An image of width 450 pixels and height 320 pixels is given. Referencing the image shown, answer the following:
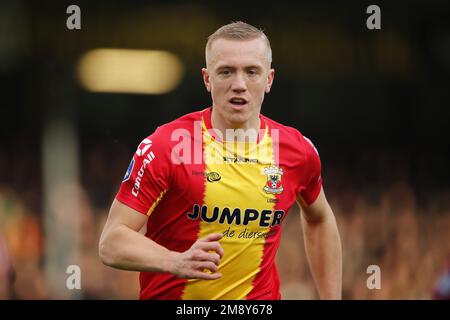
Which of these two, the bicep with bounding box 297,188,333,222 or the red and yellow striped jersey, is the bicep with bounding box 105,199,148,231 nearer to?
the red and yellow striped jersey

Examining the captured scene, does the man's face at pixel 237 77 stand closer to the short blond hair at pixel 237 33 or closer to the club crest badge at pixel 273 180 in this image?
the short blond hair at pixel 237 33

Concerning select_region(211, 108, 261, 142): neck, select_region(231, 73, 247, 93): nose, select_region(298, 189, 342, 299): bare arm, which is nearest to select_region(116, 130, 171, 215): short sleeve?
select_region(211, 108, 261, 142): neck

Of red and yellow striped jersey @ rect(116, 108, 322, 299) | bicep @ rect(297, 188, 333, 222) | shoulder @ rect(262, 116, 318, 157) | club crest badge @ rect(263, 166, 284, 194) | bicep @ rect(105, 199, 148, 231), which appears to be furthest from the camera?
bicep @ rect(297, 188, 333, 222)

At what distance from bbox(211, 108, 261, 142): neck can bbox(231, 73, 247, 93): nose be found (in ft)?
0.79

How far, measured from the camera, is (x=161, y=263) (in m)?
4.46

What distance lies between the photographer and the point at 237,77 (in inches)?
193

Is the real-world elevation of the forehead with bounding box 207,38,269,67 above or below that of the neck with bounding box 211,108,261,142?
above

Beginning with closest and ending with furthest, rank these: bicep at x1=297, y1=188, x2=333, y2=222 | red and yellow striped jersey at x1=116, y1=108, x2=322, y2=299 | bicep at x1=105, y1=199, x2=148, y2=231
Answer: bicep at x1=105, y1=199, x2=148, y2=231 → red and yellow striped jersey at x1=116, y1=108, x2=322, y2=299 → bicep at x1=297, y1=188, x2=333, y2=222

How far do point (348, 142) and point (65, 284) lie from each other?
4.00 metres

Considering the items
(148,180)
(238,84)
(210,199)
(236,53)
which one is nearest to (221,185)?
(210,199)

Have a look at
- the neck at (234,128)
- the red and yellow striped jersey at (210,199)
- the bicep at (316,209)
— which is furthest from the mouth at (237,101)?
the bicep at (316,209)

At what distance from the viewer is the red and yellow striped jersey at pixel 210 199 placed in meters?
4.79

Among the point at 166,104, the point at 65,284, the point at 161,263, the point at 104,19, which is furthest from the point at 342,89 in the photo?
the point at 161,263

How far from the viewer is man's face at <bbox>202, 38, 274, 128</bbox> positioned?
4.91m
